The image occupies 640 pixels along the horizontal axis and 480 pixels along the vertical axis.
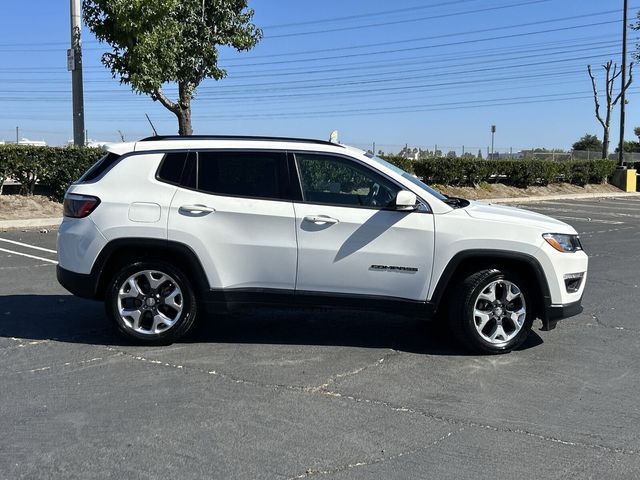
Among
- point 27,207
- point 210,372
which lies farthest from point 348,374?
point 27,207

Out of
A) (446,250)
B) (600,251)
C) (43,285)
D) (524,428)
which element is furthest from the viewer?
(600,251)

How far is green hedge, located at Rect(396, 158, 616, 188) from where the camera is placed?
2423 cm

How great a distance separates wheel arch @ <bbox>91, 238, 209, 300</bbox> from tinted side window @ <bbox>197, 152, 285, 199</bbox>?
58 cm

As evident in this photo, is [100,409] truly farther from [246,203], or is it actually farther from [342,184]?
[342,184]

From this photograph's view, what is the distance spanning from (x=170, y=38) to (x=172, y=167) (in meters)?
10.5

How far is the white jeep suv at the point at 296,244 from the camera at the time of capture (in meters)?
5.22

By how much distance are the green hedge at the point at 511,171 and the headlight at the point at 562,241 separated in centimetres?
1769

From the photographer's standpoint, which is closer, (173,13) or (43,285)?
(43,285)

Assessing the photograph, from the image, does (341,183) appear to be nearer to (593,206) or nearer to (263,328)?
(263,328)

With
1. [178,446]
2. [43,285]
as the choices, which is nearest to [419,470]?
[178,446]

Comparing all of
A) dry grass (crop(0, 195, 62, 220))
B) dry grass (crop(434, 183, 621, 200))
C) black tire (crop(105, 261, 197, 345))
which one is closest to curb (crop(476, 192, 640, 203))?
dry grass (crop(434, 183, 621, 200))

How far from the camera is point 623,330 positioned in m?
6.23

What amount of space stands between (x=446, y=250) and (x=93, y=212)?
116 inches

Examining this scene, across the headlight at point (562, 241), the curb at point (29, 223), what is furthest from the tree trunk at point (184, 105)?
the headlight at point (562, 241)
